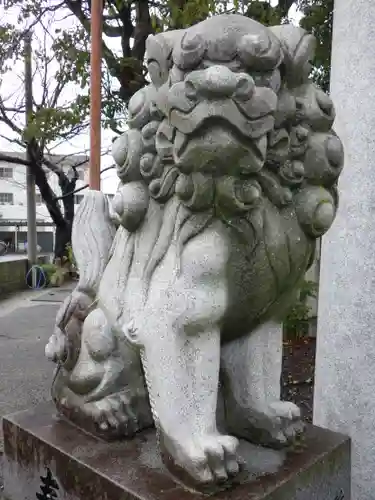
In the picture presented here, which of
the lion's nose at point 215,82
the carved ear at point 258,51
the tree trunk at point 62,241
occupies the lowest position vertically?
the tree trunk at point 62,241

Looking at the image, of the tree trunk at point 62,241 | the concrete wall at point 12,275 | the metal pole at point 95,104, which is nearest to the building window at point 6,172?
the tree trunk at point 62,241

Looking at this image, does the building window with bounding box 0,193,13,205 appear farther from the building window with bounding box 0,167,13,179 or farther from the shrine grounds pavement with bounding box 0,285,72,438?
the shrine grounds pavement with bounding box 0,285,72,438

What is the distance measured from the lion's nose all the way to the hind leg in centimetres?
57

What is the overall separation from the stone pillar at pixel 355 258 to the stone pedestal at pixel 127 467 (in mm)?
730

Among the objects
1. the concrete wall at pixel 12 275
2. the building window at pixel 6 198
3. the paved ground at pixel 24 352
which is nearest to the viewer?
the paved ground at pixel 24 352

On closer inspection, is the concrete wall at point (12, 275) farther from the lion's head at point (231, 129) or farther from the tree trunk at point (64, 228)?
the lion's head at point (231, 129)

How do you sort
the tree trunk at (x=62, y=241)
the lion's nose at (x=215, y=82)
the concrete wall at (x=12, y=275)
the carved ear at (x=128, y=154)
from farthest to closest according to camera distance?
the tree trunk at (x=62, y=241) < the concrete wall at (x=12, y=275) < the carved ear at (x=128, y=154) < the lion's nose at (x=215, y=82)

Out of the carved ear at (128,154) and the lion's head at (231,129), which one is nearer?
the lion's head at (231,129)

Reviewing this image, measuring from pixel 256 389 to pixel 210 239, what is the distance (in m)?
0.40

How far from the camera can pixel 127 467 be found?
1.16 m

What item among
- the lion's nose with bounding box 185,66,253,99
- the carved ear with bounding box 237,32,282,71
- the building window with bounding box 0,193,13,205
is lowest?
the lion's nose with bounding box 185,66,253,99

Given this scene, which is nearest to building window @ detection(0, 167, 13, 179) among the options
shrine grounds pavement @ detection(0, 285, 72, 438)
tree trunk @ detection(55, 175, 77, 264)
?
tree trunk @ detection(55, 175, 77, 264)

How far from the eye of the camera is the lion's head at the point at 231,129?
0.95 m

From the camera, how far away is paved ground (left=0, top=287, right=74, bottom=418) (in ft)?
10.1
